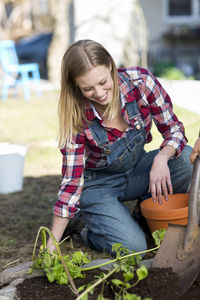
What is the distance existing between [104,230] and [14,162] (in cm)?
135

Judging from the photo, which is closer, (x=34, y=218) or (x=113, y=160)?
(x=113, y=160)

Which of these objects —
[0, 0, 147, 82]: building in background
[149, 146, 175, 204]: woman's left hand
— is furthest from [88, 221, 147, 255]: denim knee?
[0, 0, 147, 82]: building in background

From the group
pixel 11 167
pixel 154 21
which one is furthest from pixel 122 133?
pixel 154 21

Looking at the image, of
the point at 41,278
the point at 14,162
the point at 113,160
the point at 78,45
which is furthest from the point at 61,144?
the point at 14,162

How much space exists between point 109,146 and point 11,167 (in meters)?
1.38

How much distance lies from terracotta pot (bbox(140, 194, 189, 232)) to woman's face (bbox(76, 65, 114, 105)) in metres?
0.56

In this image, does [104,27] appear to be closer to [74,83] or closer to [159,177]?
[74,83]

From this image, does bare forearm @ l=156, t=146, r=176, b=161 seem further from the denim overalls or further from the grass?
the grass

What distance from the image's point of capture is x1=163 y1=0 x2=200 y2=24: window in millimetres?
9633

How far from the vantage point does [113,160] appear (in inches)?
90.1

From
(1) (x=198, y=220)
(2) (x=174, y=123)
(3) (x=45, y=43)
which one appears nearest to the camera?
(1) (x=198, y=220)

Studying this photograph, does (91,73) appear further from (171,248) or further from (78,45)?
(171,248)

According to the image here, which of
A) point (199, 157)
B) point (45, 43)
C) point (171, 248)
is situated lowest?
point (45, 43)

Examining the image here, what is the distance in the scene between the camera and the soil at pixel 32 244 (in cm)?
159
